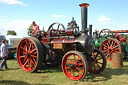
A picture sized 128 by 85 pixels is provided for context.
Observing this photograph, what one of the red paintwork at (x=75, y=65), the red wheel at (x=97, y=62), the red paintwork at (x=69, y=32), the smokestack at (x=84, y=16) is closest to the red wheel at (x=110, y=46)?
the red wheel at (x=97, y=62)

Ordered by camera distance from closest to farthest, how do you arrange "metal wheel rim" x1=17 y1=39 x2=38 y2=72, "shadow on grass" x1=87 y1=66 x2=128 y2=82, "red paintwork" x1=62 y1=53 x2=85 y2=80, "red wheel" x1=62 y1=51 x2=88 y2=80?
1. "red wheel" x1=62 y1=51 x2=88 y2=80
2. "red paintwork" x1=62 y1=53 x2=85 y2=80
3. "shadow on grass" x1=87 y1=66 x2=128 y2=82
4. "metal wheel rim" x1=17 y1=39 x2=38 y2=72

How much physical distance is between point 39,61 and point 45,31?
1.35 m

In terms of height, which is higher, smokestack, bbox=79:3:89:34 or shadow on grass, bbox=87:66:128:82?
smokestack, bbox=79:3:89:34

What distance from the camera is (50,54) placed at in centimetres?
520

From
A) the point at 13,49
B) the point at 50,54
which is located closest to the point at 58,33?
the point at 50,54

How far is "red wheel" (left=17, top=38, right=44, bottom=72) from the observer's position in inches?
194

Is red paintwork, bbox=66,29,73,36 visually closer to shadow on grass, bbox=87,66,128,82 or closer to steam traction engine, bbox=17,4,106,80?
steam traction engine, bbox=17,4,106,80

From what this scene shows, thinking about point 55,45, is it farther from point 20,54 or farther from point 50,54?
point 20,54

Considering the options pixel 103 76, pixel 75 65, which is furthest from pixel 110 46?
pixel 75 65

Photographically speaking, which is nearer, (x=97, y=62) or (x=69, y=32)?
(x=69, y=32)

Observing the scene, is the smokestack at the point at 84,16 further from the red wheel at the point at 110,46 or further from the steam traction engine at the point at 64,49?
the red wheel at the point at 110,46

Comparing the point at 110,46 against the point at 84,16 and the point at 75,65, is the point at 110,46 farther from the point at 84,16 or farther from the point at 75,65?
the point at 75,65

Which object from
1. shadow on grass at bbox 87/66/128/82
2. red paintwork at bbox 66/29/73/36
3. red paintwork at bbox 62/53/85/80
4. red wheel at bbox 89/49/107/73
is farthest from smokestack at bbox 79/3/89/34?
shadow on grass at bbox 87/66/128/82

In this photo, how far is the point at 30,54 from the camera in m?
5.31
